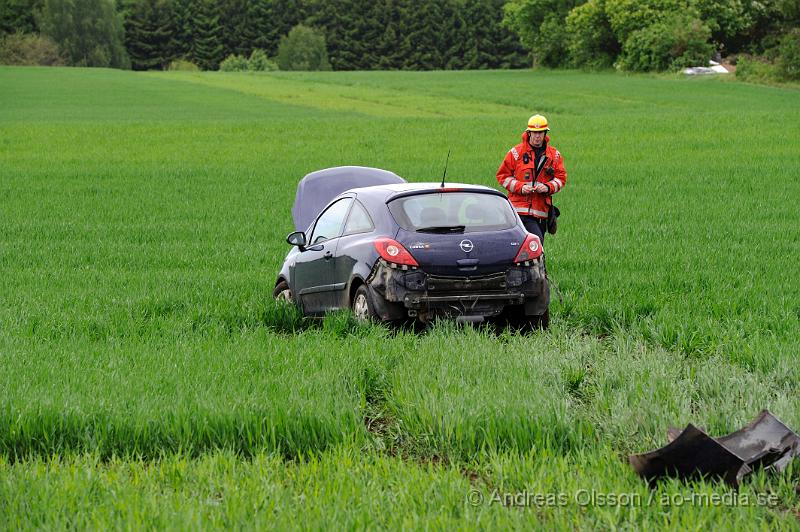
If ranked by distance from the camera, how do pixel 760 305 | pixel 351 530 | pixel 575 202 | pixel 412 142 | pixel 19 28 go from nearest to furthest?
1. pixel 351 530
2. pixel 760 305
3. pixel 575 202
4. pixel 412 142
5. pixel 19 28

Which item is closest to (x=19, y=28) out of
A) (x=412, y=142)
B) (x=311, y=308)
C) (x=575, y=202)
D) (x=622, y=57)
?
(x=622, y=57)

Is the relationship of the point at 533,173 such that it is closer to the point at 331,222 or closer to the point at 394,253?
the point at 331,222

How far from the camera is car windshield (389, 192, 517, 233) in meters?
10.1

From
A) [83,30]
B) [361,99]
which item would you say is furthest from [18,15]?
[361,99]

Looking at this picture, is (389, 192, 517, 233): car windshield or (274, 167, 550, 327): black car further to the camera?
(389, 192, 517, 233): car windshield

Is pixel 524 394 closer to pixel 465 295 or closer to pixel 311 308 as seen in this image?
pixel 465 295

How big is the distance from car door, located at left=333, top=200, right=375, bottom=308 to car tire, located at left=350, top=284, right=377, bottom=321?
0.44 feet

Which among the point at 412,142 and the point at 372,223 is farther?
the point at 412,142

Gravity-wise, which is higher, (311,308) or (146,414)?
(146,414)

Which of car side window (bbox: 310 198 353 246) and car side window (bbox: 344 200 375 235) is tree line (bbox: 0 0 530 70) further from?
car side window (bbox: 344 200 375 235)

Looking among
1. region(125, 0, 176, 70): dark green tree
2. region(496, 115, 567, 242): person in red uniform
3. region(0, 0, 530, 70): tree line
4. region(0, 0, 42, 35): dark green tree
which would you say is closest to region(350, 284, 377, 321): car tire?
region(496, 115, 567, 242): person in red uniform

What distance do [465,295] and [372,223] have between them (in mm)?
1139

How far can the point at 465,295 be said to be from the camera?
9883mm

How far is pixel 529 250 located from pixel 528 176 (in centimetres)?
280
